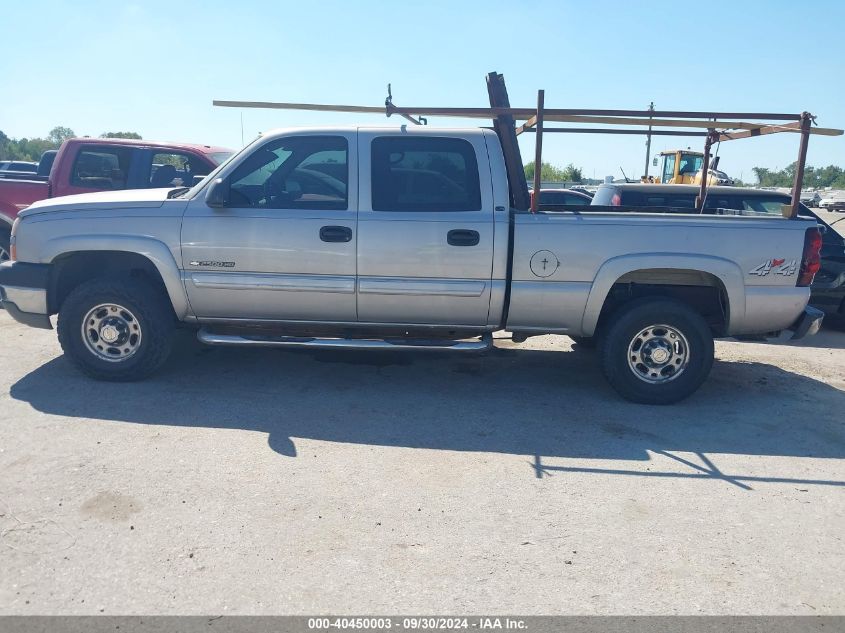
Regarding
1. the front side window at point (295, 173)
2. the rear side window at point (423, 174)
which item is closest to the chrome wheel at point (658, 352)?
the rear side window at point (423, 174)

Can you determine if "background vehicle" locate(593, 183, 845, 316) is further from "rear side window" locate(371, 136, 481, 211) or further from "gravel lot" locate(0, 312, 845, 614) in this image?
"rear side window" locate(371, 136, 481, 211)

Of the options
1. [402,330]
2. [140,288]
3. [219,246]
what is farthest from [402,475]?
[140,288]

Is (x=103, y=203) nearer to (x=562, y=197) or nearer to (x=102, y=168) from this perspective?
(x=102, y=168)

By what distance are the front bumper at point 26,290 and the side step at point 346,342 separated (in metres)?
1.27

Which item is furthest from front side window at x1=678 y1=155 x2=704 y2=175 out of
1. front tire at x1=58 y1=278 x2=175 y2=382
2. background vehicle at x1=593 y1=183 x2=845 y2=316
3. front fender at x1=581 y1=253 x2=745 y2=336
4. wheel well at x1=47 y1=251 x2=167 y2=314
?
front tire at x1=58 y1=278 x2=175 y2=382

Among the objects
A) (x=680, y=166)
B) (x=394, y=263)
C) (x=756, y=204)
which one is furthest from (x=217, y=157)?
(x=680, y=166)

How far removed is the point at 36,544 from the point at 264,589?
117 cm

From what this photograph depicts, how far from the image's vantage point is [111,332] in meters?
5.34

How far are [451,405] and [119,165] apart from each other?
5.43 metres

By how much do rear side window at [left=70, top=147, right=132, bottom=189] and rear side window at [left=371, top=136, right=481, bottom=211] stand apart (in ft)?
14.4

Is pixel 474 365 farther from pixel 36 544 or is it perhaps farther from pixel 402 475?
pixel 36 544

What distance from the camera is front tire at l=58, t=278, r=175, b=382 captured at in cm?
529

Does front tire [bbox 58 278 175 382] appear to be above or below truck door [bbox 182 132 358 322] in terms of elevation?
below

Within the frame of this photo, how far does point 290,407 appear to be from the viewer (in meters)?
5.05
